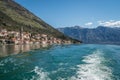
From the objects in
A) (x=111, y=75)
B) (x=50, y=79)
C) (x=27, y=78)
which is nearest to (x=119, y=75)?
(x=111, y=75)

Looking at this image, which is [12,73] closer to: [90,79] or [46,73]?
[46,73]

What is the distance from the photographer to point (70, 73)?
43.8m

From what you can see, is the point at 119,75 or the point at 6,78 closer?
the point at 6,78

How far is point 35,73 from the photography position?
4366 cm

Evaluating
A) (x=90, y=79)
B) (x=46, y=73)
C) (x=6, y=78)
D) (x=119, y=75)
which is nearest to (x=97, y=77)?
(x=90, y=79)

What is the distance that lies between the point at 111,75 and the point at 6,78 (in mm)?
15291

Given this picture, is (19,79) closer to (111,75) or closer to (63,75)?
(63,75)

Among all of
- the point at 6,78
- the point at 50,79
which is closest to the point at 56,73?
the point at 50,79

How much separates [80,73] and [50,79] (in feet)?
20.3

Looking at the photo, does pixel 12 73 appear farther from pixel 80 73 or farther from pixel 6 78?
pixel 80 73

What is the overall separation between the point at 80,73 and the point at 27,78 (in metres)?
8.57

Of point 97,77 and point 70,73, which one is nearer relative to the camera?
point 97,77

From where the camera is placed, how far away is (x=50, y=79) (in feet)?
129

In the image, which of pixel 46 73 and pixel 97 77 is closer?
pixel 97 77
